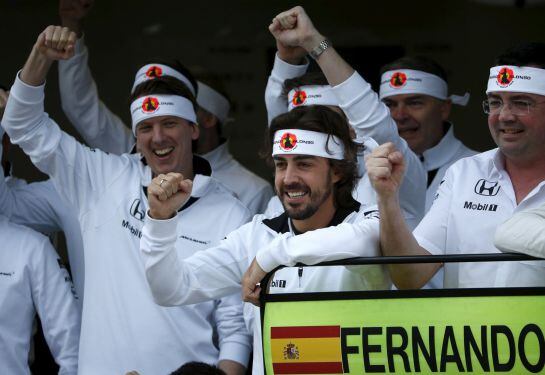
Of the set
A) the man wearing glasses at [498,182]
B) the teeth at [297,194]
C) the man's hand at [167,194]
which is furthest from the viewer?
the teeth at [297,194]

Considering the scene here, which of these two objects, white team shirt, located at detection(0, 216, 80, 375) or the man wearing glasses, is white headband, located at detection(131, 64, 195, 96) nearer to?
white team shirt, located at detection(0, 216, 80, 375)

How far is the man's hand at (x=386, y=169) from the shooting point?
12.6 ft

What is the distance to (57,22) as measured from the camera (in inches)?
293

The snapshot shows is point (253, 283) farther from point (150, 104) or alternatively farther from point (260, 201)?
point (260, 201)

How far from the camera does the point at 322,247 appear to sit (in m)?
3.81

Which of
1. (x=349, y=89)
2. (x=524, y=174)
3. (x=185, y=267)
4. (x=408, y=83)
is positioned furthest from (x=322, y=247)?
(x=408, y=83)

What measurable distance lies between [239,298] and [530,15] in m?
3.11

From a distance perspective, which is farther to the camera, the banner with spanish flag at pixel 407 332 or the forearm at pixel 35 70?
the forearm at pixel 35 70

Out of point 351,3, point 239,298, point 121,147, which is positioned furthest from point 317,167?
point 351,3

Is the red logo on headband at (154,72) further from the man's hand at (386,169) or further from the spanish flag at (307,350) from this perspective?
the spanish flag at (307,350)

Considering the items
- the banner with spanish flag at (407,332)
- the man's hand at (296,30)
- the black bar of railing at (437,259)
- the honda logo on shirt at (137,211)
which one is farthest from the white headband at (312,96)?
the banner with spanish flag at (407,332)

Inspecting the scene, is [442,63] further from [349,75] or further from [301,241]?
[301,241]

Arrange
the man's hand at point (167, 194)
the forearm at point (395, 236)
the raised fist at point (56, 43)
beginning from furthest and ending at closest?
the raised fist at point (56, 43)
the man's hand at point (167, 194)
the forearm at point (395, 236)

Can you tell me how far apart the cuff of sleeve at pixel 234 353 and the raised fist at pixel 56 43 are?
1368 mm
